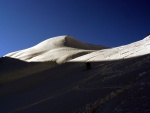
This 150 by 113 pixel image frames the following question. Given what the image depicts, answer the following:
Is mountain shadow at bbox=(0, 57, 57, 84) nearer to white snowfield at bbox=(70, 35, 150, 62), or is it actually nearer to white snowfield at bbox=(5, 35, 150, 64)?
white snowfield at bbox=(5, 35, 150, 64)

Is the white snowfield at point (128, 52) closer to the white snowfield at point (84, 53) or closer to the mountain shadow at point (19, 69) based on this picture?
the white snowfield at point (84, 53)

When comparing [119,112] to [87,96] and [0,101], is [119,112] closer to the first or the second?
[87,96]

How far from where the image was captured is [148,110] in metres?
5.44

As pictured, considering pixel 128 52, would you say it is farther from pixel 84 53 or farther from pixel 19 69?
pixel 19 69

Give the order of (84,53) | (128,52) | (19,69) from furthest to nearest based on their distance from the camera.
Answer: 1. (19,69)
2. (84,53)
3. (128,52)

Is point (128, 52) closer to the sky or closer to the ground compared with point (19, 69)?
closer to the ground

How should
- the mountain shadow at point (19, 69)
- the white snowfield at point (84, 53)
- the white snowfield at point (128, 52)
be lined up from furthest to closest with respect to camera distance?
the mountain shadow at point (19, 69) < the white snowfield at point (84, 53) < the white snowfield at point (128, 52)

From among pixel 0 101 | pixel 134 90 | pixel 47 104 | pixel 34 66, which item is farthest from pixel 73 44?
pixel 134 90

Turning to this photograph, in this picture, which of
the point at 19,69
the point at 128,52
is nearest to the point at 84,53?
the point at 19,69

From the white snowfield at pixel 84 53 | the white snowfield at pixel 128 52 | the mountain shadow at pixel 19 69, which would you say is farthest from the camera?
the mountain shadow at pixel 19 69

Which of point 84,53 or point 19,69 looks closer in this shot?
point 84,53

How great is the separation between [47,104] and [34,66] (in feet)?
55.8

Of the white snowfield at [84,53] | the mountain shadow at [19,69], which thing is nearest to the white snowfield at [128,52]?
the white snowfield at [84,53]

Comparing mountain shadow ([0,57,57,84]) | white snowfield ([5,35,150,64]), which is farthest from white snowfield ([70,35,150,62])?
mountain shadow ([0,57,57,84])
